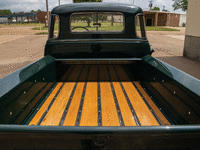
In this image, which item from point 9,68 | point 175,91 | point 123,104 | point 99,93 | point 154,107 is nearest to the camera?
point 175,91

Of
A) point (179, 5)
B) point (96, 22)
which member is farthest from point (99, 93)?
point (179, 5)

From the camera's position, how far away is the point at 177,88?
1.90m

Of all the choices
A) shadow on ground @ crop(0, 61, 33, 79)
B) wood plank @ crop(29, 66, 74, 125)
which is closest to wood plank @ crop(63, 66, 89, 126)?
wood plank @ crop(29, 66, 74, 125)

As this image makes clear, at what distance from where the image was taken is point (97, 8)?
3.49 meters

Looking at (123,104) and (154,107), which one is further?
(123,104)

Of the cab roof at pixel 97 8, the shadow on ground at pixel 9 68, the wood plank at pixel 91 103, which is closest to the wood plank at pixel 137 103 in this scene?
the wood plank at pixel 91 103

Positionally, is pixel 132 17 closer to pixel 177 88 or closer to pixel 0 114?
pixel 177 88

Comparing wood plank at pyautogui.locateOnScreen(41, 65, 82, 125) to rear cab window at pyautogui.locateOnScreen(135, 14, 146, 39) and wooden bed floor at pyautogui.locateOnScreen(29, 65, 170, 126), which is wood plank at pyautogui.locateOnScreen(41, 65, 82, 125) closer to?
wooden bed floor at pyautogui.locateOnScreen(29, 65, 170, 126)

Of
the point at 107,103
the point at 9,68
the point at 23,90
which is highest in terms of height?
the point at 23,90

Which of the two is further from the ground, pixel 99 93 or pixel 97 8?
pixel 97 8

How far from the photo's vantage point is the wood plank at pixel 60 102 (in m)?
2.31

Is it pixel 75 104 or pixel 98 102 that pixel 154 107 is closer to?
pixel 98 102

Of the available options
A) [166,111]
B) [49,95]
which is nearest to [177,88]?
[166,111]

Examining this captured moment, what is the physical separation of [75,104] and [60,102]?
23cm
